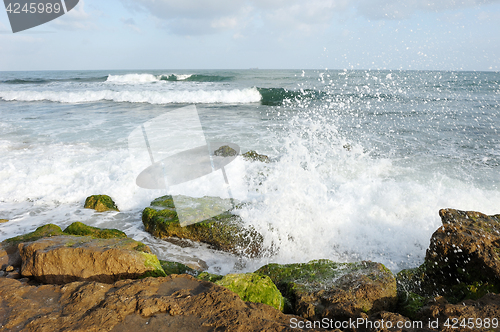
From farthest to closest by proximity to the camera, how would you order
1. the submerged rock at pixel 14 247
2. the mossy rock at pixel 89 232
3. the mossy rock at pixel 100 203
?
the mossy rock at pixel 100 203 → the mossy rock at pixel 89 232 → the submerged rock at pixel 14 247

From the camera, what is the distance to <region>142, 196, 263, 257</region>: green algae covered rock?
3885 mm

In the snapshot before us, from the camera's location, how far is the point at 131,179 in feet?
19.5

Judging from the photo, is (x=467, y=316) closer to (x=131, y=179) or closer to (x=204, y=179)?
(x=204, y=179)

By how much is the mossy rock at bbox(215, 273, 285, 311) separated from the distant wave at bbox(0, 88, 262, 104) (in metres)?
17.7

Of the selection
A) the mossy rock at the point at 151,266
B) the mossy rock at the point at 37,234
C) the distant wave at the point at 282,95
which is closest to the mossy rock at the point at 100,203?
the mossy rock at the point at 37,234

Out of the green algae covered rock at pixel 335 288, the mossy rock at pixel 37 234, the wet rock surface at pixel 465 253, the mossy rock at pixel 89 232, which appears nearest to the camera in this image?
the green algae covered rock at pixel 335 288

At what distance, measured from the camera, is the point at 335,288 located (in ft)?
8.41

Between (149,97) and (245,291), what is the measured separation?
20.0 meters

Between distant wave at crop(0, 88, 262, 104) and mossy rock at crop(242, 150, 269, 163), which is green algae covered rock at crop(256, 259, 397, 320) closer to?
mossy rock at crop(242, 150, 269, 163)

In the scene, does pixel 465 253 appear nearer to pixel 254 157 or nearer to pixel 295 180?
pixel 295 180

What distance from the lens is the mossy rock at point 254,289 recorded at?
2381 mm

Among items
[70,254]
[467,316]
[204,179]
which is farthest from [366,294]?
[204,179]

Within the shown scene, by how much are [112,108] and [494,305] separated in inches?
692

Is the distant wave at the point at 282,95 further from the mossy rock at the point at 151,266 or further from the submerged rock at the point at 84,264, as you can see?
the submerged rock at the point at 84,264
